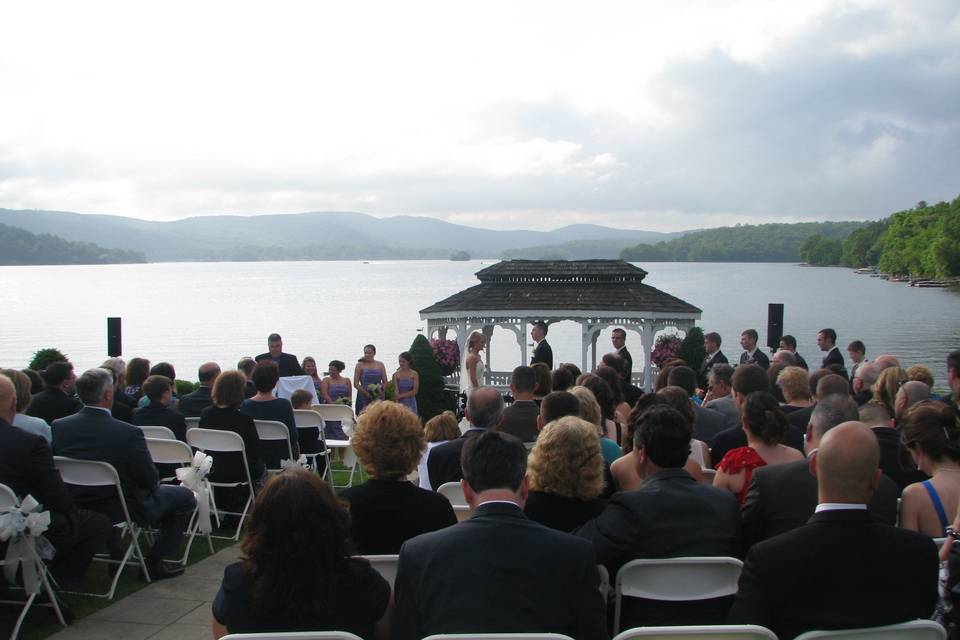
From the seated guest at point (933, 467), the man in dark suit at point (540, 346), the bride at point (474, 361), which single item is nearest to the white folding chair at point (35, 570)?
the seated guest at point (933, 467)

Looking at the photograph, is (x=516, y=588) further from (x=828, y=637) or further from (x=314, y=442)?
(x=314, y=442)

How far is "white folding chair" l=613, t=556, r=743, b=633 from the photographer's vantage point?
10.8ft

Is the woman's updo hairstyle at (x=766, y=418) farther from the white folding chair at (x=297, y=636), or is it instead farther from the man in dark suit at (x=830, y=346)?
the man in dark suit at (x=830, y=346)

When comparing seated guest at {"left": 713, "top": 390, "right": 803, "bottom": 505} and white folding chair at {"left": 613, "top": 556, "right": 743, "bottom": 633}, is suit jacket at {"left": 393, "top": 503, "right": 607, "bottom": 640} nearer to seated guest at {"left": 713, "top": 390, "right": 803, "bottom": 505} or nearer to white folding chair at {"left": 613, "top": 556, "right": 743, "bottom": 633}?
white folding chair at {"left": 613, "top": 556, "right": 743, "bottom": 633}

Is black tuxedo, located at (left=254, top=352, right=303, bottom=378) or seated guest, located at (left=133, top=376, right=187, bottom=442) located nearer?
seated guest, located at (left=133, top=376, right=187, bottom=442)

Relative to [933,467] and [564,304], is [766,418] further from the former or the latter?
[564,304]

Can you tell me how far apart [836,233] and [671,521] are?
214 metres

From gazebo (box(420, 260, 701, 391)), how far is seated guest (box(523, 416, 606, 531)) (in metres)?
Result: 13.4

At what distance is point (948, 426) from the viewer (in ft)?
13.1

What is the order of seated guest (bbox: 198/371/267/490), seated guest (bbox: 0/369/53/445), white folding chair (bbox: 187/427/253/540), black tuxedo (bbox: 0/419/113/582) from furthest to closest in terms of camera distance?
seated guest (bbox: 198/371/267/490) → white folding chair (bbox: 187/427/253/540) → seated guest (bbox: 0/369/53/445) → black tuxedo (bbox: 0/419/113/582)

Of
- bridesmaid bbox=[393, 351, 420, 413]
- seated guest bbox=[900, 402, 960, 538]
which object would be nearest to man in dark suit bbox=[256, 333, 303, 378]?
bridesmaid bbox=[393, 351, 420, 413]

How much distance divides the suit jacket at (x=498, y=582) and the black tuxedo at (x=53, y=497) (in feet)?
9.12

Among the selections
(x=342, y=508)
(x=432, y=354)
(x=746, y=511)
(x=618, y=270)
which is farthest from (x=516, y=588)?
(x=618, y=270)

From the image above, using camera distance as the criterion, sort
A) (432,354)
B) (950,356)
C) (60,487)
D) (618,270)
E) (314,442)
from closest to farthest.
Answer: (60,487)
(950,356)
(314,442)
(432,354)
(618,270)
